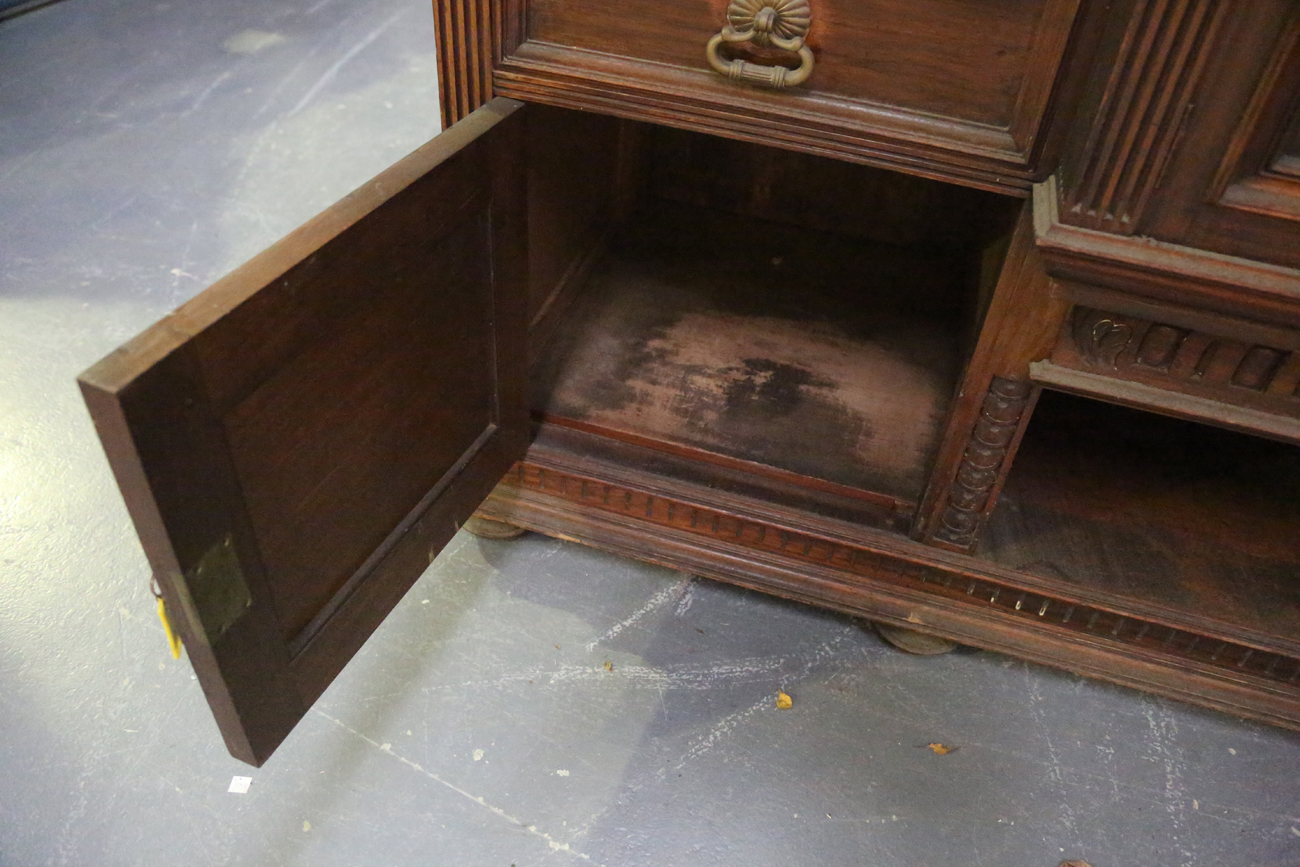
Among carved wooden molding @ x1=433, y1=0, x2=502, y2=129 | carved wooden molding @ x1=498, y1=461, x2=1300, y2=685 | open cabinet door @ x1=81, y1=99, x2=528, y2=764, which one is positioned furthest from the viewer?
carved wooden molding @ x1=498, y1=461, x2=1300, y2=685

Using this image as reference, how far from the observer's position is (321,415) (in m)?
0.69

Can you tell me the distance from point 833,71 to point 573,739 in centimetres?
71

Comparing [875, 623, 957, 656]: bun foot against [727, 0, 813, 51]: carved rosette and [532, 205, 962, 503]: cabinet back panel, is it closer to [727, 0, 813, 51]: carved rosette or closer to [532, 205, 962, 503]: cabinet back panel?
[532, 205, 962, 503]: cabinet back panel

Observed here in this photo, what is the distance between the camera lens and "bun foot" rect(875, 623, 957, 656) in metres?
1.09

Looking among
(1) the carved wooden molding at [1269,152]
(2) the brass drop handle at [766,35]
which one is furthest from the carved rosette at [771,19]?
(1) the carved wooden molding at [1269,152]

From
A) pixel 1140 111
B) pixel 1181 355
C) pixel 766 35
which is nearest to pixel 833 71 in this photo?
pixel 766 35

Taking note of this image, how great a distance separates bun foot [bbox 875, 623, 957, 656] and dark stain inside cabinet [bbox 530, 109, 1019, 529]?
0.14m

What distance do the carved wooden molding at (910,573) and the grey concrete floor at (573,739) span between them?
10 centimetres

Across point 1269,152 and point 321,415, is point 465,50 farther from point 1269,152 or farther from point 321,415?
point 1269,152

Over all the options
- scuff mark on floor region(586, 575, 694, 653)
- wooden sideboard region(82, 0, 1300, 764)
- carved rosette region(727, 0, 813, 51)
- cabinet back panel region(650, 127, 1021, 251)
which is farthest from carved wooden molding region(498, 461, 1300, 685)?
cabinet back panel region(650, 127, 1021, 251)

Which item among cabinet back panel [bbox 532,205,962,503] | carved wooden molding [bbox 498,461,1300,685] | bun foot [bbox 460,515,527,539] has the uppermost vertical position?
cabinet back panel [bbox 532,205,962,503]

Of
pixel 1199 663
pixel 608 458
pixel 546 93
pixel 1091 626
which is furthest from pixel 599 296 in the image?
pixel 1199 663

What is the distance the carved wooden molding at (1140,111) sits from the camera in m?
0.63

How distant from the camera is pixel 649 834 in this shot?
92cm
